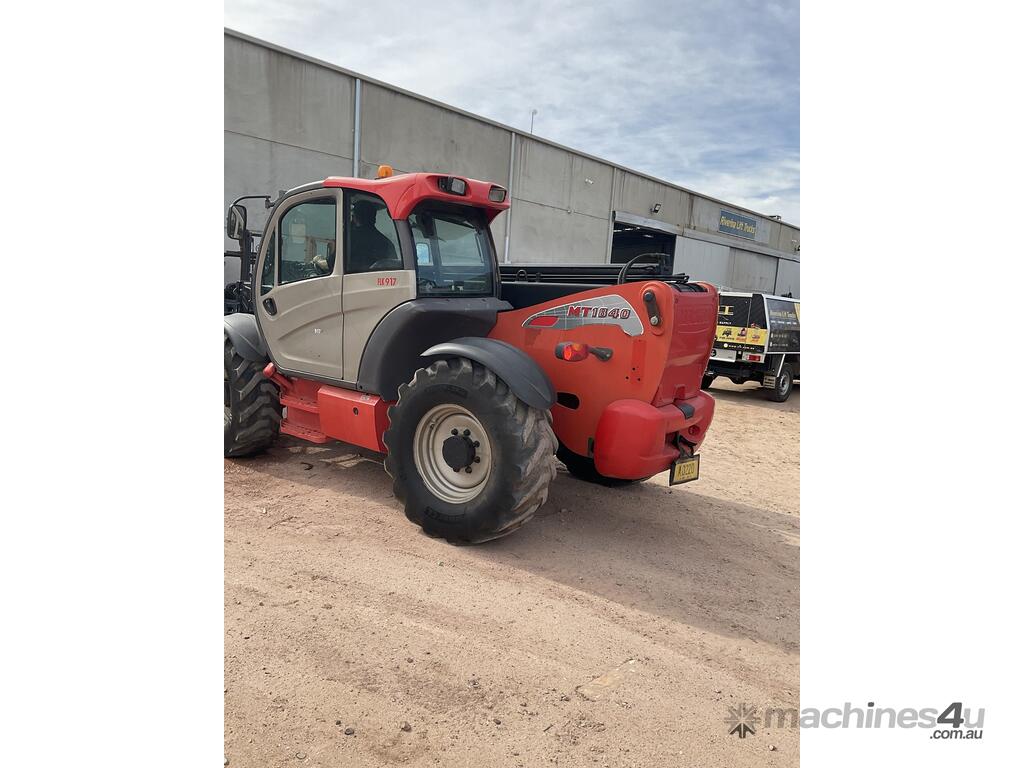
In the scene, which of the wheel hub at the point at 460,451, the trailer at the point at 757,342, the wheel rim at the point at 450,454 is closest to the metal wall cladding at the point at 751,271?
the trailer at the point at 757,342

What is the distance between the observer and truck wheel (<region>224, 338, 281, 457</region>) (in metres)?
5.66

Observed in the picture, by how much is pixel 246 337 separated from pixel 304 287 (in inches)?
43.0

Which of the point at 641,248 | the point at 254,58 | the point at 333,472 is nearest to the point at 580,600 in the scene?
the point at 333,472

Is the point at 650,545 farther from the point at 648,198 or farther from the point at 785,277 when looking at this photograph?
the point at 785,277

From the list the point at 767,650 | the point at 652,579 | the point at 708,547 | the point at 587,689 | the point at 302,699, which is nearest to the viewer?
the point at 302,699

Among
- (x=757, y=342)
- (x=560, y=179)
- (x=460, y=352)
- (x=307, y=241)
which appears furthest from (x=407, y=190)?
(x=560, y=179)

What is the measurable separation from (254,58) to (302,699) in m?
12.6

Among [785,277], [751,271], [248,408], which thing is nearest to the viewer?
[248,408]

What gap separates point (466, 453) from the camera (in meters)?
4.30

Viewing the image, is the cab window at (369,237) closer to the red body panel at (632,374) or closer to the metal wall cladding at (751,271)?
the red body panel at (632,374)

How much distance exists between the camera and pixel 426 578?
3.72m

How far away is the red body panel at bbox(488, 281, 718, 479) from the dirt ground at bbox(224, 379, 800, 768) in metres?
0.66
